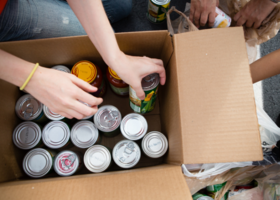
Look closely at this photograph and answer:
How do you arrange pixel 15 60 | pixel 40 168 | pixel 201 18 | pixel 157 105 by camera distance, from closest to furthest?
pixel 15 60 → pixel 40 168 → pixel 201 18 → pixel 157 105

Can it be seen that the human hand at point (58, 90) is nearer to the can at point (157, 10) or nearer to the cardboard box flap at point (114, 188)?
the cardboard box flap at point (114, 188)

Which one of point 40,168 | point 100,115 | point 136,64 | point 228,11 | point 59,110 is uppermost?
point 228,11

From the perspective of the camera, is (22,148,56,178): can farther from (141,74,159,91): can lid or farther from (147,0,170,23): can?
(147,0,170,23): can

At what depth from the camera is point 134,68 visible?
1.94ft

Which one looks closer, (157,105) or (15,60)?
(15,60)

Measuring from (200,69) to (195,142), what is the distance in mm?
242

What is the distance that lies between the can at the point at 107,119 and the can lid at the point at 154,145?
0.47ft

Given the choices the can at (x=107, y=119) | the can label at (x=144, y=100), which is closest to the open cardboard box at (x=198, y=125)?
the can label at (x=144, y=100)

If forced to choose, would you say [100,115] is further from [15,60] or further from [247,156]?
[247,156]

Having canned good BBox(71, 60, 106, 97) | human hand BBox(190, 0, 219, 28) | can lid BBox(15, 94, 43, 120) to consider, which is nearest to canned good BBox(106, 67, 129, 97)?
canned good BBox(71, 60, 106, 97)

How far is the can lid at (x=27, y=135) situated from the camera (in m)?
0.74

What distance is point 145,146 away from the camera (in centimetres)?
73

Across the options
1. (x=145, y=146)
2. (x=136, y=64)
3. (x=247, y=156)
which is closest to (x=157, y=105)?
(x=145, y=146)

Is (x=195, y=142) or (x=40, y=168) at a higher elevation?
(x=195, y=142)
